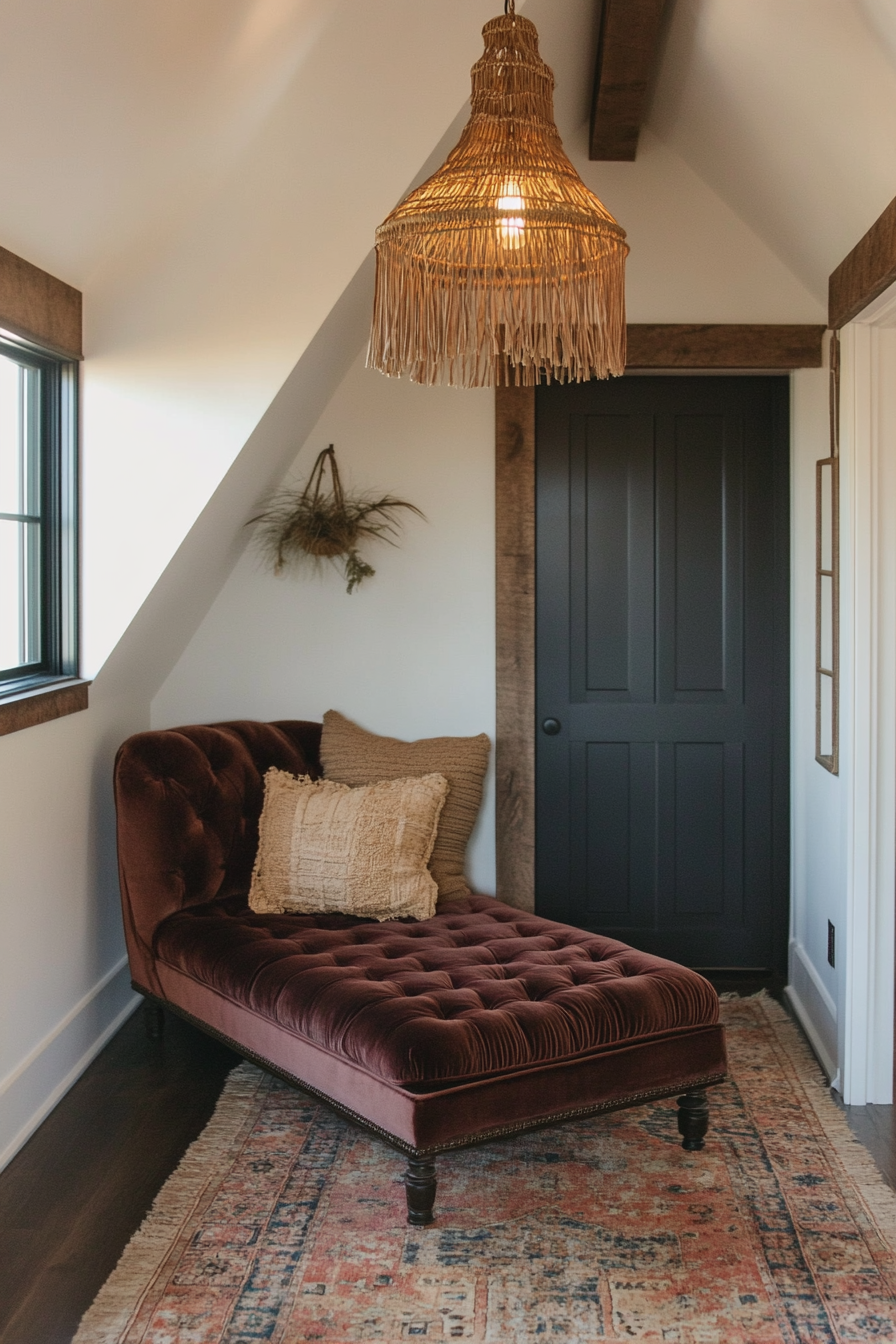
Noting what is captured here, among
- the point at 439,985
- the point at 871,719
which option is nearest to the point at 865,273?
the point at 871,719

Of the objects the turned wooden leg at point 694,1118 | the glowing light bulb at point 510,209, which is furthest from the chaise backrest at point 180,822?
the glowing light bulb at point 510,209

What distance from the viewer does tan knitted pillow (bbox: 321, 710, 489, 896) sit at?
11.4 feet

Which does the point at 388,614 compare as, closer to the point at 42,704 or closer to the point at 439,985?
the point at 42,704

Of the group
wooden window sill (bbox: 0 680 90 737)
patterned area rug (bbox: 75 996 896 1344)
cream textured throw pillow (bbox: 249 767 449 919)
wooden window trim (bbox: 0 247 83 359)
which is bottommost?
patterned area rug (bbox: 75 996 896 1344)

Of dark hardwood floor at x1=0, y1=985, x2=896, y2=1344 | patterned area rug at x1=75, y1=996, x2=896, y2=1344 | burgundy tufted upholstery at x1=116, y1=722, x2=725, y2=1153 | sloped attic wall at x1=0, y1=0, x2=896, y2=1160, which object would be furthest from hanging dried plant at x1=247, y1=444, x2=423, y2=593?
patterned area rug at x1=75, y1=996, x2=896, y2=1344

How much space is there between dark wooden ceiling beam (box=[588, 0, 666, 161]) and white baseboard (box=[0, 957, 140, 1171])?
2831mm

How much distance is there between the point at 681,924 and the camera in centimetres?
388

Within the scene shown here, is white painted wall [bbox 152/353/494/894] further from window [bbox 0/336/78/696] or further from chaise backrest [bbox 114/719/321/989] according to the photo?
window [bbox 0/336/78/696]

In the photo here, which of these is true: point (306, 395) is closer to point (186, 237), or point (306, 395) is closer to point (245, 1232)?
point (186, 237)

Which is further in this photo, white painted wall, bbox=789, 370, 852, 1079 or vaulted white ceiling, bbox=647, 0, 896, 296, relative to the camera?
white painted wall, bbox=789, 370, 852, 1079

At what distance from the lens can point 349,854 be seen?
10.5 ft

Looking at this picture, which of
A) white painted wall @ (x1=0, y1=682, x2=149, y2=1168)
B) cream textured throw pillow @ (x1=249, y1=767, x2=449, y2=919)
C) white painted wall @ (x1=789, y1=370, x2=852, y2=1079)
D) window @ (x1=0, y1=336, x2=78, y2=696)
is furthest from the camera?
cream textured throw pillow @ (x1=249, y1=767, x2=449, y2=919)

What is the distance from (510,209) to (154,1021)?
2.43 metres

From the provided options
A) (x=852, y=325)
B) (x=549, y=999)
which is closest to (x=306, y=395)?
(x=852, y=325)
